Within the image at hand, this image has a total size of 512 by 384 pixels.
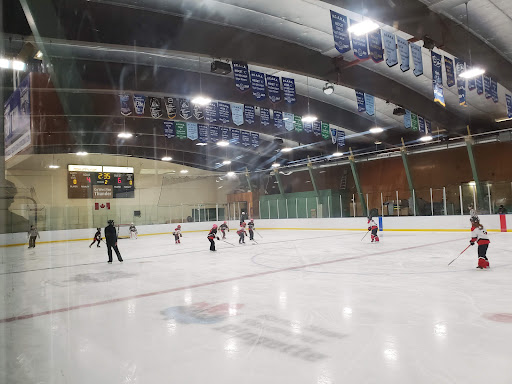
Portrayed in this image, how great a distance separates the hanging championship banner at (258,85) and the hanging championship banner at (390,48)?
13.4ft

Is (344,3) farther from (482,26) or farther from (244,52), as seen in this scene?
(482,26)

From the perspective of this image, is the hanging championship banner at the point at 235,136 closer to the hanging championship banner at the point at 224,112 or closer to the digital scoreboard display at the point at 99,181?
the hanging championship banner at the point at 224,112

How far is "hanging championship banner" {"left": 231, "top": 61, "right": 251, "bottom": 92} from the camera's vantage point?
1092 centimetres

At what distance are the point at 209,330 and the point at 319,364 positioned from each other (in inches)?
55.4

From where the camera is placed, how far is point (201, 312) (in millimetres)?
4641

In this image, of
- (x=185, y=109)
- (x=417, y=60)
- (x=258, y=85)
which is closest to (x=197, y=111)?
Answer: (x=185, y=109)

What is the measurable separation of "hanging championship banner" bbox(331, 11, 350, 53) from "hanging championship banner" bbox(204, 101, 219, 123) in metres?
7.33

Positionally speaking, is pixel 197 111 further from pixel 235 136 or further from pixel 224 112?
pixel 235 136

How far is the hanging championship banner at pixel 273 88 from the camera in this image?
12891 millimetres

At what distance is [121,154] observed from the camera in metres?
22.6

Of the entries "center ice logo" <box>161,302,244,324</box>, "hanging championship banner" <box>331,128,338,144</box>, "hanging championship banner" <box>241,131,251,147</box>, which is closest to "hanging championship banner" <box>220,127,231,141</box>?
"hanging championship banner" <box>241,131,251,147</box>

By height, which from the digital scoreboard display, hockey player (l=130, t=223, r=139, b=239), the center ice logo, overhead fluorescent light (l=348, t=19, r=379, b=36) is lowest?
the center ice logo

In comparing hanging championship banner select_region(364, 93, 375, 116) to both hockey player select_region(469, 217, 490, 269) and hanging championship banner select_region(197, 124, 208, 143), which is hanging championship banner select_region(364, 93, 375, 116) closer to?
hanging championship banner select_region(197, 124, 208, 143)

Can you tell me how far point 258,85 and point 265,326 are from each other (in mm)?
9855
